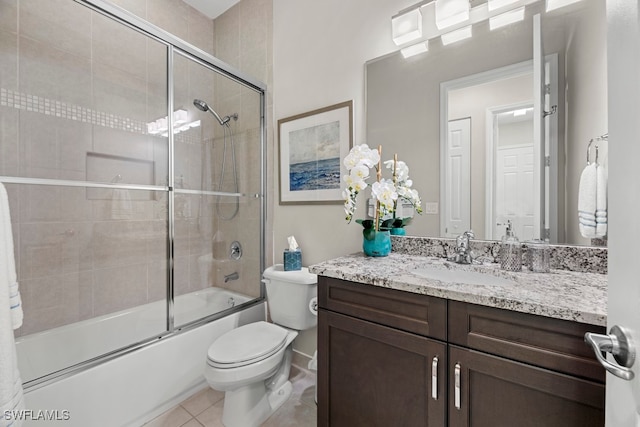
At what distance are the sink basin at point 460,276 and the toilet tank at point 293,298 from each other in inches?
26.7

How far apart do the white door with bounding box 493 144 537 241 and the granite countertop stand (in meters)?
0.22

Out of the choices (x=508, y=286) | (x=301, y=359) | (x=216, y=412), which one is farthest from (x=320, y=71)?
(x=216, y=412)

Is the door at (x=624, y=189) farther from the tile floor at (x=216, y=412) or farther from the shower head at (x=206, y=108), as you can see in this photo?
the shower head at (x=206, y=108)

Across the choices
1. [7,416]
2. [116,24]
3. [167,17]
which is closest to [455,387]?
[7,416]

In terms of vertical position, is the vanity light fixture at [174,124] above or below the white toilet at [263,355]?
above

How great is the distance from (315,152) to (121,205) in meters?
1.32

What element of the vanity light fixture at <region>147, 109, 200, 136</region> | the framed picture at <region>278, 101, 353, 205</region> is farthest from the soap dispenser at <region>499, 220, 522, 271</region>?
the vanity light fixture at <region>147, 109, 200, 136</region>

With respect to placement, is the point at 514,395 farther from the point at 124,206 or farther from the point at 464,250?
the point at 124,206

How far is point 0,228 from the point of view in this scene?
3.05 feet

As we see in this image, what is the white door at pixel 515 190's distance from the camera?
1.22 metres

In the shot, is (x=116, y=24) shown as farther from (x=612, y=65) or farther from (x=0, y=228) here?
(x=612, y=65)

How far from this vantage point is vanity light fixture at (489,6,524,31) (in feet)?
4.08

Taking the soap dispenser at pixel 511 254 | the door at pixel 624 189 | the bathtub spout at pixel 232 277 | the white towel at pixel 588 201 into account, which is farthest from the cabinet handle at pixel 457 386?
the bathtub spout at pixel 232 277

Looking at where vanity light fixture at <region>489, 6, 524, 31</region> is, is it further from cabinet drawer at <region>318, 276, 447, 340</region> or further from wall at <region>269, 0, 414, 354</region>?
cabinet drawer at <region>318, 276, 447, 340</region>
